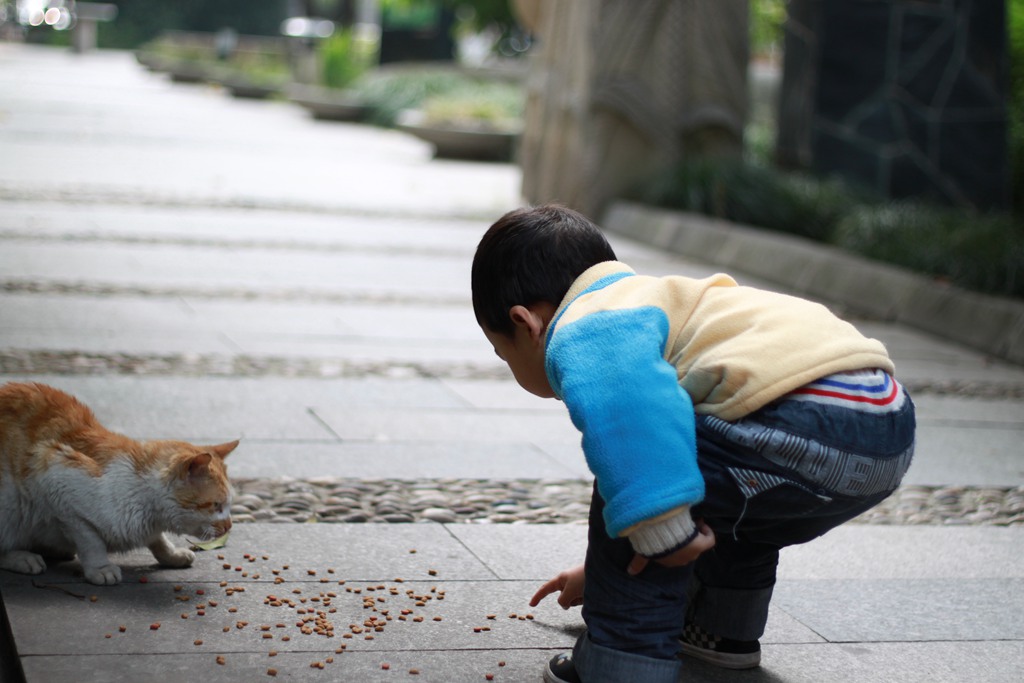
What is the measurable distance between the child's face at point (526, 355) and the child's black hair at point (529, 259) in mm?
26

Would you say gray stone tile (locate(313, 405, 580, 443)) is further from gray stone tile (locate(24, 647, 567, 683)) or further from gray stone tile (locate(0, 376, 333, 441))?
gray stone tile (locate(24, 647, 567, 683))

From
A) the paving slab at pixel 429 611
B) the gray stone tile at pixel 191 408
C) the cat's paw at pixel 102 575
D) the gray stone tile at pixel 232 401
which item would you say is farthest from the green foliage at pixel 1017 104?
the cat's paw at pixel 102 575

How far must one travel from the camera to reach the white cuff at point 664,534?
213cm

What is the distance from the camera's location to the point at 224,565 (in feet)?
9.59

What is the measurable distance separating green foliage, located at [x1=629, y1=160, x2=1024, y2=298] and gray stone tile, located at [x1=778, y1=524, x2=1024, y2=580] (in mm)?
3715

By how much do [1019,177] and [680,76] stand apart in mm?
3182

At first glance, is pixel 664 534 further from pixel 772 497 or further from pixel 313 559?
pixel 313 559

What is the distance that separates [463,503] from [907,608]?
4.02ft

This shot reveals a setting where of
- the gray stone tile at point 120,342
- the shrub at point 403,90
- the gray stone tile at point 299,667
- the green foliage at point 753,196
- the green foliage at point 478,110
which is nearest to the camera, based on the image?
the gray stone tile at point 299,667

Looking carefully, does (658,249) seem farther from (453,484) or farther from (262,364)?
(453,484)

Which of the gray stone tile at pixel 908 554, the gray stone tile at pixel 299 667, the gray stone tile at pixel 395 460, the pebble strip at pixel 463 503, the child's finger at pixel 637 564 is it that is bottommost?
the gray stone tile at pixel 395 460

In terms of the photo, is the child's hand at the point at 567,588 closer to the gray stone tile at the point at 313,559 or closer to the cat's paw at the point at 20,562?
the gray stone tile at the point at 313,559

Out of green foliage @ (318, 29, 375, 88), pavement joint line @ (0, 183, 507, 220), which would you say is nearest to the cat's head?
pavement joint line @ (0, 183, 507, 220)

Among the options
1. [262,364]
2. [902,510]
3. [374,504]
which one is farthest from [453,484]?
[262,364]
